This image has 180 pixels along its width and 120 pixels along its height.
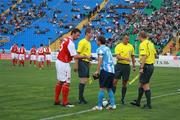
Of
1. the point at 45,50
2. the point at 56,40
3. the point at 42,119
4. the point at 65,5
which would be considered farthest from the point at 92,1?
the point at 42,119

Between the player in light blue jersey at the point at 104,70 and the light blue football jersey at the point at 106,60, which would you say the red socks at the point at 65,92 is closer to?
the player in light blue jersey at the point at 104,70

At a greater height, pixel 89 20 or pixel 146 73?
pixel 89 20

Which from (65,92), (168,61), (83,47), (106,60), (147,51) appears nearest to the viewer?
(106,60)

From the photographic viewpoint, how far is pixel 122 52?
1595 centimetres

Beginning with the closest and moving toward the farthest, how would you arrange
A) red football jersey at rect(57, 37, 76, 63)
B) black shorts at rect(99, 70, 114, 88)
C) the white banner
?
black shorts at rect(99, 70, 114, 88) < red football jersey at rect(57, 37, 76, 63) < the white banner

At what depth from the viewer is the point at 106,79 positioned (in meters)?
14.1

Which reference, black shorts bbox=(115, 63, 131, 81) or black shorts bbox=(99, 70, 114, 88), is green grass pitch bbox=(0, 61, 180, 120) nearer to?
black shorts bbox=(99, 70, 114, 88)

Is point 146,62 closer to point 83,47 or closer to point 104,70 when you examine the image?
point 104,70

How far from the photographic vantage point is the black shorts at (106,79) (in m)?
14.1

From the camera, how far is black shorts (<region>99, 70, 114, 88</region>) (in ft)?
46.1

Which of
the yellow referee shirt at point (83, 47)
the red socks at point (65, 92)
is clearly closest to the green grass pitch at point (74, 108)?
the red socks at point (65, 92)

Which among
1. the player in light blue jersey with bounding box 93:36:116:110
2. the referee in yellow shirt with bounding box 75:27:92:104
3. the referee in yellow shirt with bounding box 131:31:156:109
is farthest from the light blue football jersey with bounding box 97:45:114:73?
the referee in yellow shirt with bounding box 75:27:92:104

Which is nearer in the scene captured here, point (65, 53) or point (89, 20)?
point (65, 53)

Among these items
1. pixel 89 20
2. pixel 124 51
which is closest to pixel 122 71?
pixel 124 51
